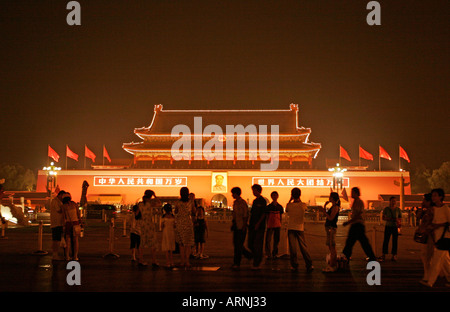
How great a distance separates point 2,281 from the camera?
322 inches

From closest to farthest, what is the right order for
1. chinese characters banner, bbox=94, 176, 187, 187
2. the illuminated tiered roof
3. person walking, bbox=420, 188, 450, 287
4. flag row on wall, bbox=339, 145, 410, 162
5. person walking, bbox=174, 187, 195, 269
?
person walking, bbox=420, 188, 450, 287 < person walking, bbox=174, 187, 195, 269 < flag row on wall, bbox=339, 145, 410, 162 < chinese characters banner, bbox=94, 176, 187, 187 < the illuminated tiered roof

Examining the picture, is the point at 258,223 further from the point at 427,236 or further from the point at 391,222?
the point at 391,222

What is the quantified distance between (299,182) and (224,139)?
7.89 meters

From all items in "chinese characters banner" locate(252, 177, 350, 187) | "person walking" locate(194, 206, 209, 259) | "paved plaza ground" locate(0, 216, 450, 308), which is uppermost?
"chinese characters banner" locate(252, 177, 350, 187)

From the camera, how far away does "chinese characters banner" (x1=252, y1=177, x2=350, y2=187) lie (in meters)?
39.8

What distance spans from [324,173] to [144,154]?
15.5 metres

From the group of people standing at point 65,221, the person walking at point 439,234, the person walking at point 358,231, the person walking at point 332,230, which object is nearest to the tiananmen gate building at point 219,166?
the group of people standing at point 65,221

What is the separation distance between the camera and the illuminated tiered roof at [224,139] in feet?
139

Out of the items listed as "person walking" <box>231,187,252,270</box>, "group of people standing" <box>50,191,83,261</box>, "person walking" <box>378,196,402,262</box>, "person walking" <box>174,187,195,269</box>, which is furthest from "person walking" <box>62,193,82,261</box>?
"person walking" <box>378,196,402,262</box>

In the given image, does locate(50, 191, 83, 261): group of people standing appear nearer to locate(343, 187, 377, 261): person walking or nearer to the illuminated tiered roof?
locate(343, 187, 377, 261): person walking

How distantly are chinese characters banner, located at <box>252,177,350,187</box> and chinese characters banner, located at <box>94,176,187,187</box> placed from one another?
20.6 feet

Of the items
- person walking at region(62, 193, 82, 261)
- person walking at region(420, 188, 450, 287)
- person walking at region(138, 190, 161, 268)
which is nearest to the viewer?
person walking at region(420, 188, 450, 287)
